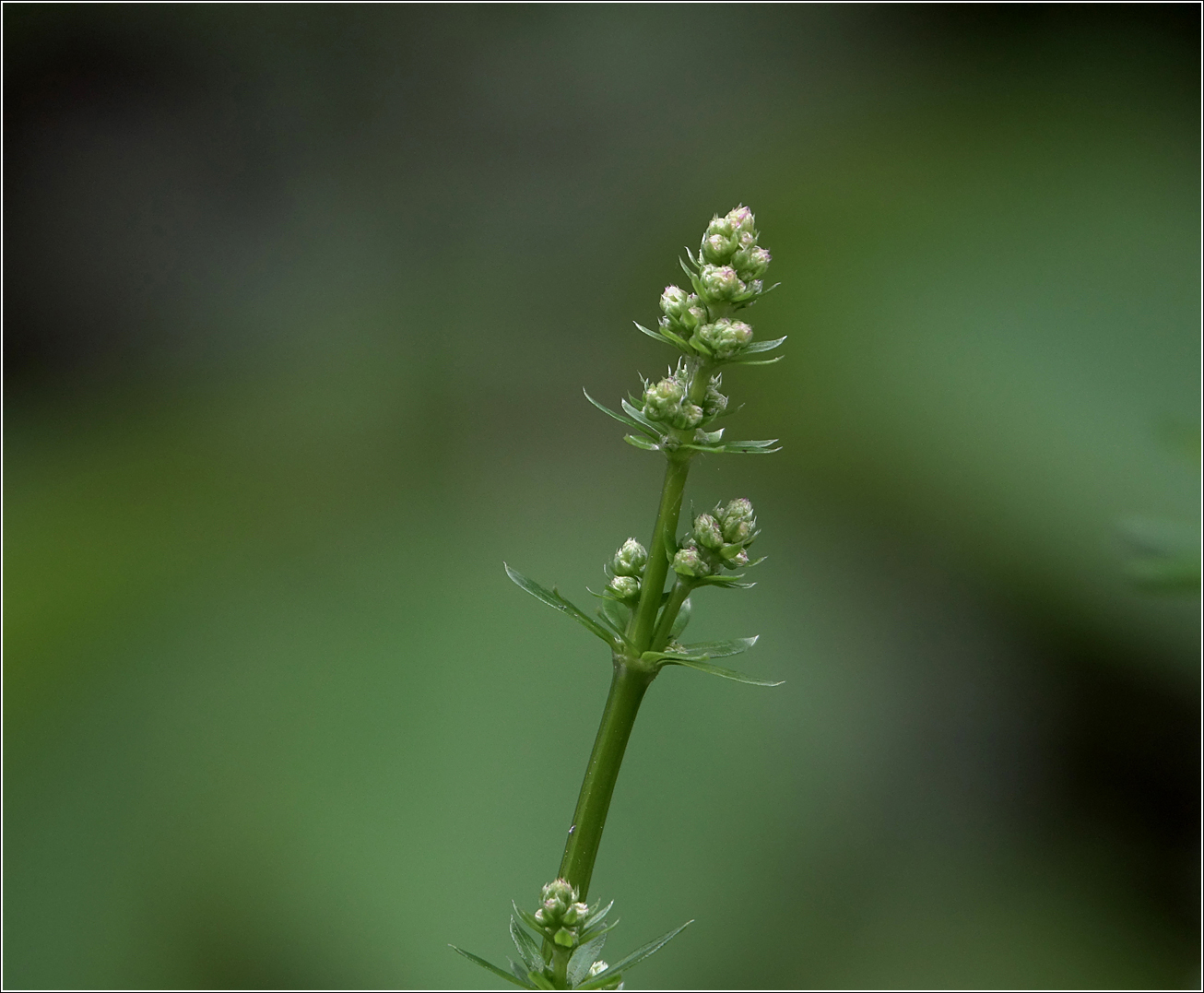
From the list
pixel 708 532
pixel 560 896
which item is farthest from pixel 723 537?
pixel 560 896

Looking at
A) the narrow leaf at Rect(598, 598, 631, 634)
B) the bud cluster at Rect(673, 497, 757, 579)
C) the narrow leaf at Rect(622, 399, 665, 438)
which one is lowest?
the narrow leaf at Rect(598, 598, 631, 634)

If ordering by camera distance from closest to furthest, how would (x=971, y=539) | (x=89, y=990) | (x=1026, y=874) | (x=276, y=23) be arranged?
1. (x=89, y=990)
2. (x=1026, y=874)
3. (x=971, y=539)
4. (x=276, y=23)

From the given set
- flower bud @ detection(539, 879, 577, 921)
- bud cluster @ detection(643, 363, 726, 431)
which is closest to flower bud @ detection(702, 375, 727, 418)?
bud cluster @ detection(643, 363, 726, 431)

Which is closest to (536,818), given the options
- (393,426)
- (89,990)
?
(89,990)

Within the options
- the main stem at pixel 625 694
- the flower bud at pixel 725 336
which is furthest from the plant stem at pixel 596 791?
the flower bud at pixel 725 336

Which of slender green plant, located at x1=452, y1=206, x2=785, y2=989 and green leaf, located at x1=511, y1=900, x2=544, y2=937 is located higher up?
slender green plant, located at x1=452, y1=206, x2=785, y2=989

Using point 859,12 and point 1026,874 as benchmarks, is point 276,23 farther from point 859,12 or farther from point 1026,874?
point 1026,874

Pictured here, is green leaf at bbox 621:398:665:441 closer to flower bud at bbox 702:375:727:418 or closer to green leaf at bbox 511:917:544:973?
flower bud at bbox 702:375:727:418

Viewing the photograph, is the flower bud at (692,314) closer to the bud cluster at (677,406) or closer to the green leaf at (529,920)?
the bud cluster at (677,406)
